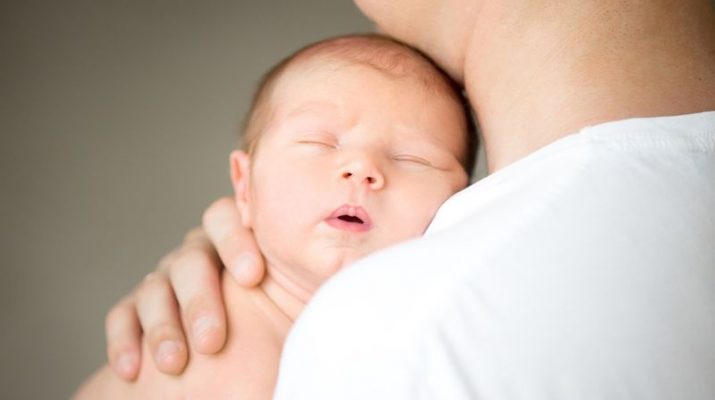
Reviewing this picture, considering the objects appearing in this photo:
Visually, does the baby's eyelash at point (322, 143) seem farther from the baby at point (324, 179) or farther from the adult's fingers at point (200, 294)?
the adult's fingers at point (200, 294)

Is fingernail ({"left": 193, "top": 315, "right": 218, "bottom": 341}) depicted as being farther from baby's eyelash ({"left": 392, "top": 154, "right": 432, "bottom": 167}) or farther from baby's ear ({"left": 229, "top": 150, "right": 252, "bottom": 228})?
baby's eyelash ({"left": 392, "top": 154, "right": 432, "bottom": 167})

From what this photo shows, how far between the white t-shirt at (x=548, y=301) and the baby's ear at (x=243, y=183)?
23.8 inches

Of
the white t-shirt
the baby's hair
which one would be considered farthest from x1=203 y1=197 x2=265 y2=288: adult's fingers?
the white t-shirt

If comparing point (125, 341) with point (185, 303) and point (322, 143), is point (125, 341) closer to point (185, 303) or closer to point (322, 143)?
point (185, 303)

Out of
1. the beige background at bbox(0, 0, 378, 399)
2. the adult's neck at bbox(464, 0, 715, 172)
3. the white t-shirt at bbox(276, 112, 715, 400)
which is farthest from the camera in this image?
the beige background at bbox(0, 0, 378, 399)

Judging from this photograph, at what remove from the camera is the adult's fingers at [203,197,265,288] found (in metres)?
1.12

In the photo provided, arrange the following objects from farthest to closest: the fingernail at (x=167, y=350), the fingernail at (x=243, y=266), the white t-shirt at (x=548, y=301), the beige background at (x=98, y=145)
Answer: the beige background at (x=98, y=145)
the fingernail at (x=243, y=266)
the fingernail at (x=167, y=350)
the white t-shirt at (x=548, y=301)

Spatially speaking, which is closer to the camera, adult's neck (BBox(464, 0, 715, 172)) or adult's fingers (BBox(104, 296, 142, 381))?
adult's neck (BBox(464, 0, 715, 172))

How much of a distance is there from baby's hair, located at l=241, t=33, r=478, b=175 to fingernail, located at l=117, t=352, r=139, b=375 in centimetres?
34

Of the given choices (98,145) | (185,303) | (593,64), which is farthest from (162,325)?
(98,145)

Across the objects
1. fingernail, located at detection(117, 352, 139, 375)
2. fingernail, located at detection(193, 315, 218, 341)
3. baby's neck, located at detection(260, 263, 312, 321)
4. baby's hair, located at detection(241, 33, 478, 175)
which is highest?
baby's hair, located at detection(241, 33, 478, 175)

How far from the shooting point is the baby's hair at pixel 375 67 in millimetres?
1191

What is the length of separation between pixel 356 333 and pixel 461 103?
29.1 inches

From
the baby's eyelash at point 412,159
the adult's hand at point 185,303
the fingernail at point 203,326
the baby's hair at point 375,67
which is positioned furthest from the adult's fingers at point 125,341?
the baby's eyelash at point 412,159
